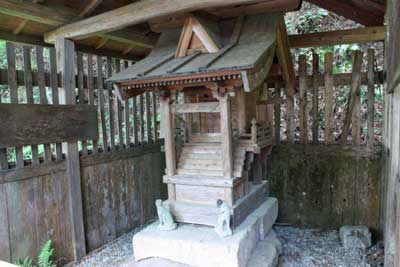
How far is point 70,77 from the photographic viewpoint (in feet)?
13.6

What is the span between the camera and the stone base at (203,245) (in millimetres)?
3338

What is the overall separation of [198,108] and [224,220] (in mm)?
1373

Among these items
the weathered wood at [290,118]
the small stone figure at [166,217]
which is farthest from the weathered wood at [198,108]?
the weathered wood at [290,118]

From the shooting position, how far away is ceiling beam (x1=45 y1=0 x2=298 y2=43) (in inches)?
125

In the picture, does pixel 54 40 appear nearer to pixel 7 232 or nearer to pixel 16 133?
pixel 16 133

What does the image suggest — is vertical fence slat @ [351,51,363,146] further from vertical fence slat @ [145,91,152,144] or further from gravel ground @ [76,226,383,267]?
vertical fence slat @ [145,91,152,144]

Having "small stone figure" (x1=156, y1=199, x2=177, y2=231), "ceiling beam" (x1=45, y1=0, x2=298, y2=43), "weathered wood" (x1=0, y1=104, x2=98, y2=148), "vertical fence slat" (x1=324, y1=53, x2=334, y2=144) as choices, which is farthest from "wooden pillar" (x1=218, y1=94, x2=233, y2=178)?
"vertical fence slat" (x1=324, y1=53, x2=334, y2=144)

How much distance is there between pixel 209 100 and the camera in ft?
13.7

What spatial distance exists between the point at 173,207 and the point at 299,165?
2.45m

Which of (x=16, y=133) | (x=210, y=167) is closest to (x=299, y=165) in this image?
(x=210, y=167)

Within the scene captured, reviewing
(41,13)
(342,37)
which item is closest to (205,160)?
(41,13)

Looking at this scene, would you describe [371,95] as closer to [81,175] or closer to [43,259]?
[81,175]

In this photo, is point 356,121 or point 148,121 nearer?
point 356,121

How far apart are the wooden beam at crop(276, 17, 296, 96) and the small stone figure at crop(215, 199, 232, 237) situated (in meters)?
2.17
